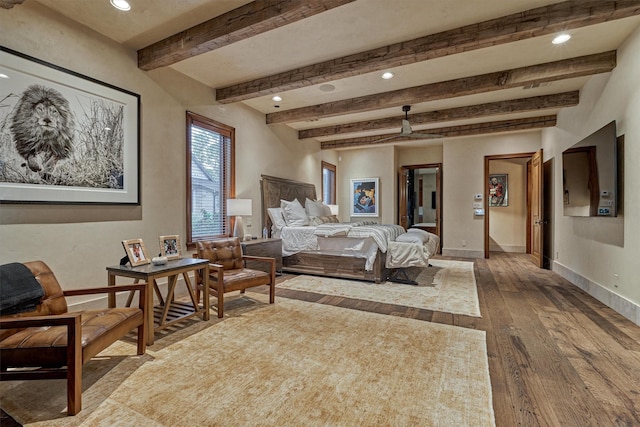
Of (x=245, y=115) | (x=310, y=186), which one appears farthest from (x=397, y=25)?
(x=310, y=186)

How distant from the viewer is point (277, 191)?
20.1ft

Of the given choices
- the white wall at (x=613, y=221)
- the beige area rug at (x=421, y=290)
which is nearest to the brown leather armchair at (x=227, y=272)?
the beige area rug at (x=421, y=290)

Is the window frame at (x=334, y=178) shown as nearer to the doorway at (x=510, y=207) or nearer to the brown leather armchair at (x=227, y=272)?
the doorway at (x=510, y=207)

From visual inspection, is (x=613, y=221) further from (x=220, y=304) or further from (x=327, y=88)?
(x=220, y=304)

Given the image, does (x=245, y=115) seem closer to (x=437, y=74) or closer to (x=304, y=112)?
(x=304, y=112)

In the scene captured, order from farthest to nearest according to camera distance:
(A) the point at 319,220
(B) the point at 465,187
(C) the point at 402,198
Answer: (C) the point at 402,198, (B) the point at 465,187, (A) the point at 319,220

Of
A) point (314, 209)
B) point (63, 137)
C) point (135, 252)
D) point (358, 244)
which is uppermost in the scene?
point (63, 137)

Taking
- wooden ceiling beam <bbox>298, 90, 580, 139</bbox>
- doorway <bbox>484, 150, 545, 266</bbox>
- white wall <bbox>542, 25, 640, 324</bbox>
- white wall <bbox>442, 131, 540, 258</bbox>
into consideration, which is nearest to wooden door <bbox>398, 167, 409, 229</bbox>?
white wall <bbox>442, 131, 540, 258</bbox>

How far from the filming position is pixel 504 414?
1664 mm

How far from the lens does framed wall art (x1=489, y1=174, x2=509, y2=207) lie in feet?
27.1

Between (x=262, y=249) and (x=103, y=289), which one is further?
(x=262, y=249)

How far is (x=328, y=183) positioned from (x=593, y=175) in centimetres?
591

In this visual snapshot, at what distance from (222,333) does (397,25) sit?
347 centimetres

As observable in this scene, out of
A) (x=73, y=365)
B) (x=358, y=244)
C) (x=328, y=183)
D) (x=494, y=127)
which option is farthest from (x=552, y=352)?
(x=328, y=183)
